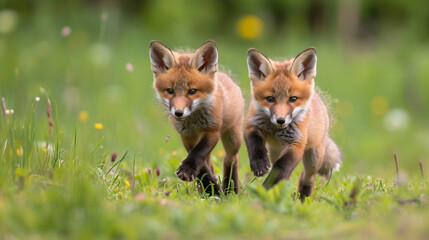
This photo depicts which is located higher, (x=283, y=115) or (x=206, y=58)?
(x=206, y=58)

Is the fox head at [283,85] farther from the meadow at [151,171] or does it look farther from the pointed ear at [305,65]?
the meadow at [151,171]

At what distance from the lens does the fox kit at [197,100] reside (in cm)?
461

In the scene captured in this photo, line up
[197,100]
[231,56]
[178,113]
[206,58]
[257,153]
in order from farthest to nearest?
[231,56]
[206,58]
[197,100]
[257,153]
[178,113]

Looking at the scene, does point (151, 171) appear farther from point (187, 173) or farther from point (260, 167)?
point (260, 167)

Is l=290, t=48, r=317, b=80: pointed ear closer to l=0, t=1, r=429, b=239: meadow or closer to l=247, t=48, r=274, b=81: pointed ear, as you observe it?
l=247, t=48, r=274, b=81: pointed ear

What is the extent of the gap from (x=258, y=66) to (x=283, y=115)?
54 centimetres

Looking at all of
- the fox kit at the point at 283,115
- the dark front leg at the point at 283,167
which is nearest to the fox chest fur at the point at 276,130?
the fox kit at the point at 283,115

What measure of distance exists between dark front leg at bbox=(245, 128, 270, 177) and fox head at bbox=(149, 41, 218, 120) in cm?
43

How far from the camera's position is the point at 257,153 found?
14.9 feet

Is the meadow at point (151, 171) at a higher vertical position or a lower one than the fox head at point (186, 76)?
lower

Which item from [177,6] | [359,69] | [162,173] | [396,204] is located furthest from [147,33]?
[396,204]

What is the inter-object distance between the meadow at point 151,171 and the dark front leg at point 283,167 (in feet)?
0.61

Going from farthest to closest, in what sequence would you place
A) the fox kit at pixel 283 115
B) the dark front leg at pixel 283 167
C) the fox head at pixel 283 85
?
the fox head at pixel 283 85, the fox kit at pixel 283 115, the dark front leg at pixel 283 167

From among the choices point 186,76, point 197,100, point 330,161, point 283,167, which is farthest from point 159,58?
point 330,161
